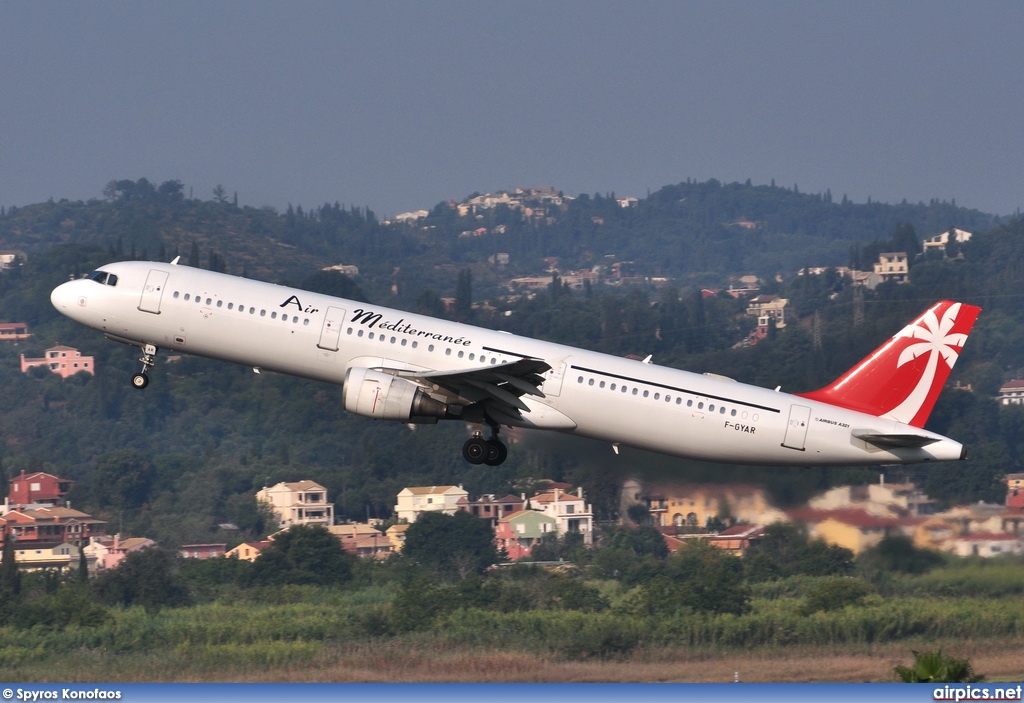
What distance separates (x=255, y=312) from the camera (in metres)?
42.1

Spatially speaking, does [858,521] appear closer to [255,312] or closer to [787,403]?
[787,403]

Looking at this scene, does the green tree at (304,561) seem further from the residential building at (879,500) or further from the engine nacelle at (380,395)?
the engine nacelle at (380,395)

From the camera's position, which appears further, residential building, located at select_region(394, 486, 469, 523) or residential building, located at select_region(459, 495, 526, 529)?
residential building, located at select_region(394, 486, 469, 523)

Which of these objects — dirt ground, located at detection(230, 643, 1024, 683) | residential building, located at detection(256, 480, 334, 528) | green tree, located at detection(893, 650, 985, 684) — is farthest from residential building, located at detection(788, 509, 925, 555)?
residential building, located at detection(256, 480, 334, 528)

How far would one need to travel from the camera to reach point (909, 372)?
42781mm

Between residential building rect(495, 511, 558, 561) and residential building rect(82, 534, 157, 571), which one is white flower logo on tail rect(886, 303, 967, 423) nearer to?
residential building rect(495, 511, 558, 561)

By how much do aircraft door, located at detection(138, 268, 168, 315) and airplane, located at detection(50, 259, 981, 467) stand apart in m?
0.03

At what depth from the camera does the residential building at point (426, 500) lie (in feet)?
336

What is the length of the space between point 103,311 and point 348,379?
817 centimetres

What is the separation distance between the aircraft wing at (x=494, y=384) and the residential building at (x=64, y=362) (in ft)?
496

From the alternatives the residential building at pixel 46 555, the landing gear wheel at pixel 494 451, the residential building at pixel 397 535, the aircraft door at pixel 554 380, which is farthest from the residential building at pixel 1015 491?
the residential building at pixel 46 555

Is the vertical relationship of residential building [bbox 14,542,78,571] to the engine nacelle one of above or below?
below

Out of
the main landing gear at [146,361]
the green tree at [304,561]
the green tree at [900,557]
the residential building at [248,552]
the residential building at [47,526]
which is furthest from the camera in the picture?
the residential building at [47,526]

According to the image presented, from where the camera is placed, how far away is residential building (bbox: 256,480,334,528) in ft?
369
